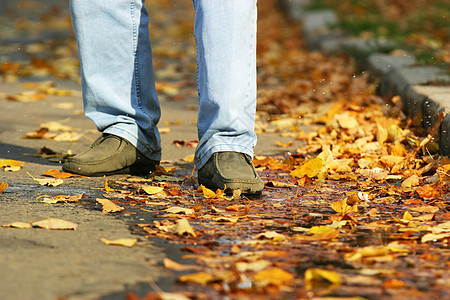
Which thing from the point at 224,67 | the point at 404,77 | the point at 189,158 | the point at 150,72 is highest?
the point at 224,67

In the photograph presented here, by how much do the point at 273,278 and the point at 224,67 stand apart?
1142 mm

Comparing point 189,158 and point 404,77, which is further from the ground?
point 404,77

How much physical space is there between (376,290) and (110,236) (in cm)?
82

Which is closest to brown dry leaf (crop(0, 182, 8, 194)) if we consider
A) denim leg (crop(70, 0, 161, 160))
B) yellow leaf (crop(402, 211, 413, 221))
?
denim leg (crop(70, 0, 161, 160))

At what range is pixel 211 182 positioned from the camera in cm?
267

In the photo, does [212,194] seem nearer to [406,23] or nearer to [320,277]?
[320,277]

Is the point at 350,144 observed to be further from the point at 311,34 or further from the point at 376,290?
the point at 311,34

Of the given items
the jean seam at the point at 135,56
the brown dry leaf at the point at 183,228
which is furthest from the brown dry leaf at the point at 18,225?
the jean seam at the point at 135,56

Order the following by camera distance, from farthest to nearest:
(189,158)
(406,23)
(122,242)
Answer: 1. (406,23)
2. (189,158)
3. (122,242)

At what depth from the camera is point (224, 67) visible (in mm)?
2602

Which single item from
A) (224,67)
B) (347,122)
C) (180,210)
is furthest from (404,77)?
(180,210)

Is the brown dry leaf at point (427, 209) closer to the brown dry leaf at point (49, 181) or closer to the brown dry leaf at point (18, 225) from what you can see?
the brown dry leaf at point (18, 225)

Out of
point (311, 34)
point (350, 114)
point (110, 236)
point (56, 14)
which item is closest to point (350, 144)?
point (350, 114)

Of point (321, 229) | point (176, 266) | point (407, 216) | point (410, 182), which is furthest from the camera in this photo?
point (410, 182)
